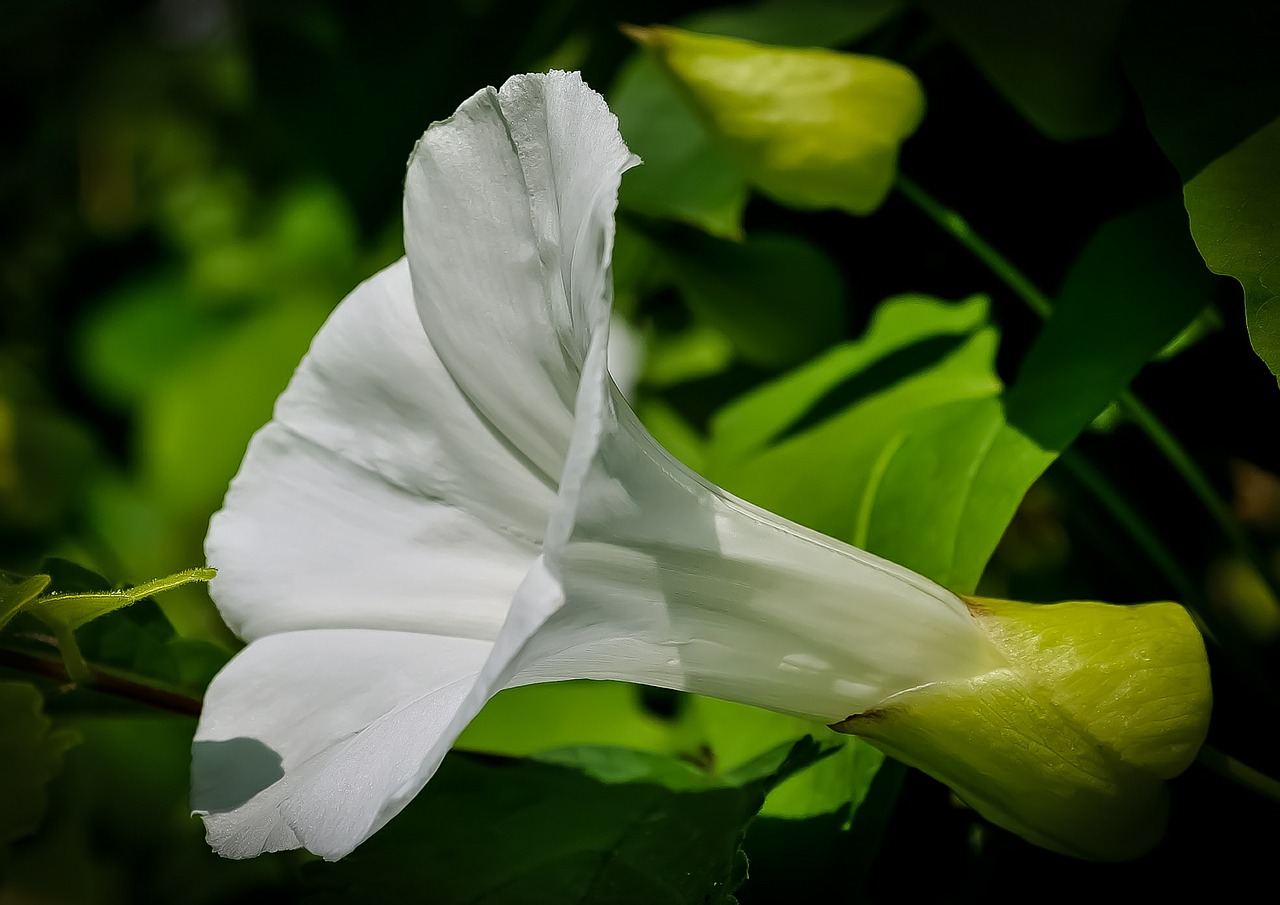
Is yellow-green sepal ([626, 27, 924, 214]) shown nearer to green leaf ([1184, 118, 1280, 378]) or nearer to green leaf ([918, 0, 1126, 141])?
green leaf ([918, 0, 1126, 141])

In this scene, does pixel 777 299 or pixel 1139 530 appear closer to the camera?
pixel 1139 530

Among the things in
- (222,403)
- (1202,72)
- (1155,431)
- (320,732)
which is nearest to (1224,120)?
(1202,72)

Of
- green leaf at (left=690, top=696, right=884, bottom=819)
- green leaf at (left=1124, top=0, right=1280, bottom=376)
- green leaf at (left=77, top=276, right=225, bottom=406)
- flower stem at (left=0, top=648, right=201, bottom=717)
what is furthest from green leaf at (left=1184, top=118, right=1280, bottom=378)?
green leaf at (left=77, top=276, right=225, bottom=406)

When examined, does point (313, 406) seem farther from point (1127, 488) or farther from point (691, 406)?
point (1127, 488)

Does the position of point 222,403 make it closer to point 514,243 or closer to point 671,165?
point 671,165

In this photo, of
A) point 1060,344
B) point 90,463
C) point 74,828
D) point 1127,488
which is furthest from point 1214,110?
point 90,463

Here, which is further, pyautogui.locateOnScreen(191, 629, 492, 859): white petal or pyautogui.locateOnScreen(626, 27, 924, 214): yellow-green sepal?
pyautogui.locateOnScreen(626, 27, 924, 214): yellow-green sepal
